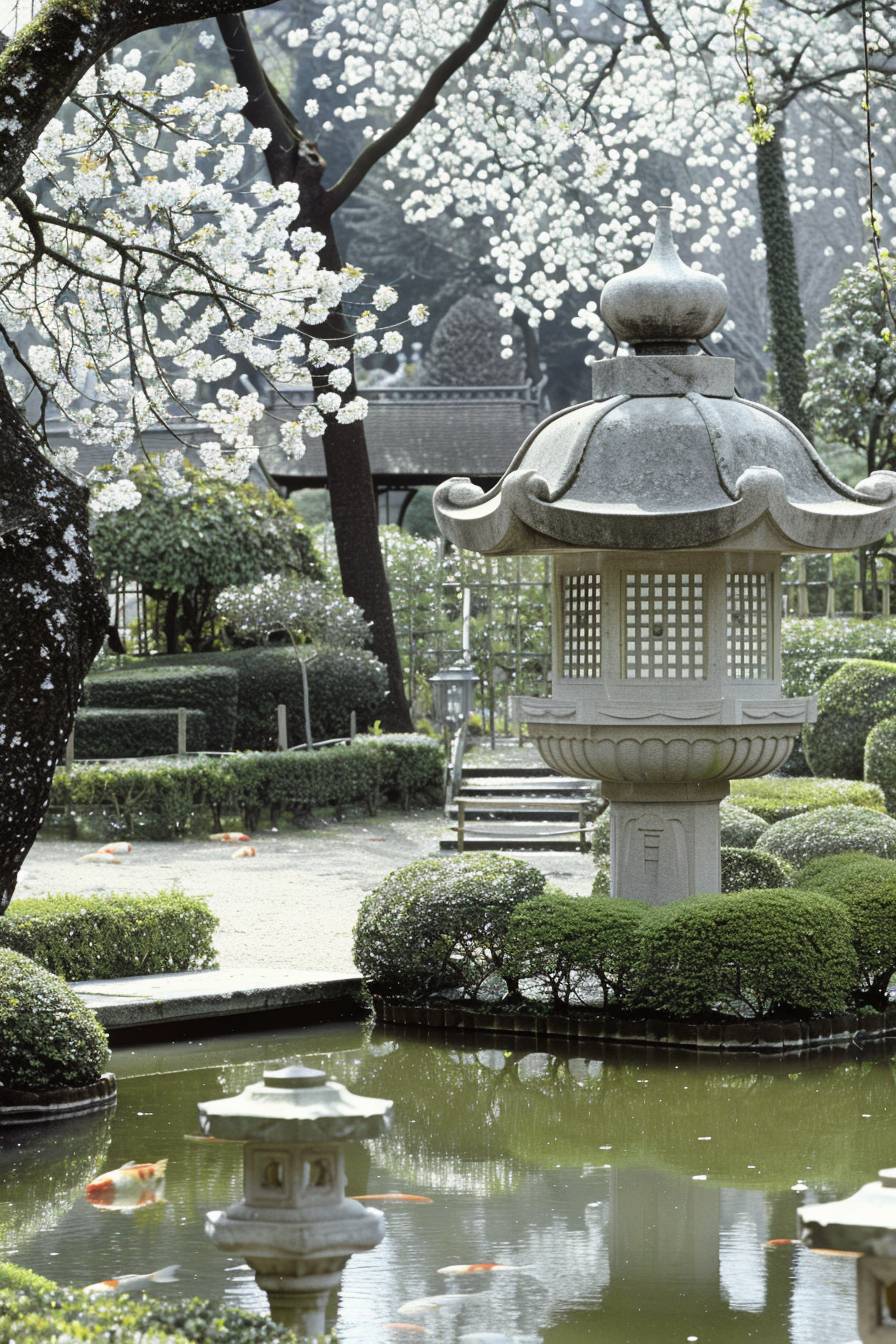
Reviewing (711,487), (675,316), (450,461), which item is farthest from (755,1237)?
(450,461)

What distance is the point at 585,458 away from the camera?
9359 mm

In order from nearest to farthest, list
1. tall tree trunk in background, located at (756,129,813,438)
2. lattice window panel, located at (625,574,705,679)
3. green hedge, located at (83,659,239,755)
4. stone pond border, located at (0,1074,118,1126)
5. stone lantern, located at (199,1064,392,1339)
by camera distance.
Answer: stone lantern, located at (199,1064,392,1339)
stone pond border, located at (0,1074,118,1126)
lattice window panel, located at (625,574,705,679)
green hedge, located at (83,659,239,755)
tall tree trunk in background, located at (756,129,813,438)

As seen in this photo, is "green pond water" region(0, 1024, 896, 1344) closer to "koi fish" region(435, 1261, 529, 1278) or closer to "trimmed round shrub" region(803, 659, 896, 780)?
"koi fish" region(435, 1261, 529, 1278)

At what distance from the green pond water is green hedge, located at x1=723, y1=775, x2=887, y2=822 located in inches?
176

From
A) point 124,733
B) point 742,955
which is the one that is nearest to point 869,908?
point 742,955

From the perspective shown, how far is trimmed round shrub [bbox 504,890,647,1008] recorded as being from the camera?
8836 mm

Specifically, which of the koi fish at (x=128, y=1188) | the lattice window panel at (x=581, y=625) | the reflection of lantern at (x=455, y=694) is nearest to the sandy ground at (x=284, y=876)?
the reflection of lantern at (x=455, y=694)

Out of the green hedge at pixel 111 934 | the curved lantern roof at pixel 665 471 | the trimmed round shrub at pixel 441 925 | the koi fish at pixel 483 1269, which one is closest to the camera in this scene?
the koi fish at pixel 483 1269

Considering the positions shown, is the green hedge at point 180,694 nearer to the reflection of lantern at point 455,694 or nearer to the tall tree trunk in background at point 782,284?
the reflection of lantern at point 455,694

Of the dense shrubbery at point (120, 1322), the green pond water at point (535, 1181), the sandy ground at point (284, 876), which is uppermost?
the dense shrubbery at point (120, 1322)

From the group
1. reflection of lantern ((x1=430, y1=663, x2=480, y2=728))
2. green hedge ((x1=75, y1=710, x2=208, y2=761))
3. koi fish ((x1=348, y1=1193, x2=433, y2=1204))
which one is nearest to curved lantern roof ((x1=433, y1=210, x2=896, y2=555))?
koi fish ((x1=348, y1=1193, x2=433, y2=1204))

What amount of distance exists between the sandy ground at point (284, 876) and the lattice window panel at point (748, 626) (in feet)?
8.94

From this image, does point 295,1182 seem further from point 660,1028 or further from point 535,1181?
point 660,1028

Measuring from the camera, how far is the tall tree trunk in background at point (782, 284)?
22828 mm
